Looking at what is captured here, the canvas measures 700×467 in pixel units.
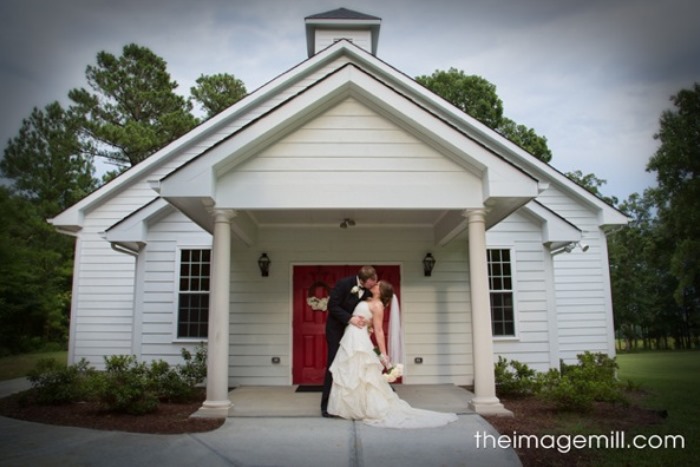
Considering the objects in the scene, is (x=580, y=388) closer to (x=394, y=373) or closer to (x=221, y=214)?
(x=394, y=373)

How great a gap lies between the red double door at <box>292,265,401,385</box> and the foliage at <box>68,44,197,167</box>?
1339cm

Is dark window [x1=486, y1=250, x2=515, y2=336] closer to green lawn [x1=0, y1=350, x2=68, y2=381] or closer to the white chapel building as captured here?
the white chapel building

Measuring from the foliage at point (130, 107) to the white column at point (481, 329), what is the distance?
53.7ft

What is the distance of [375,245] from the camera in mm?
9453

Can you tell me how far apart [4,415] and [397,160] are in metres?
6.50

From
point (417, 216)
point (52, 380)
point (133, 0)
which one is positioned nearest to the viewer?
point (133, 0)

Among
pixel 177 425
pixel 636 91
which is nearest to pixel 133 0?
pixel 177 425

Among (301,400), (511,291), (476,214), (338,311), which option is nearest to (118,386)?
(301,400)

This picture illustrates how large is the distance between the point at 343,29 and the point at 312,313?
873 cm

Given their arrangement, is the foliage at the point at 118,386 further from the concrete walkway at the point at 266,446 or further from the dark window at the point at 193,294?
the dark window at the point at 193,294

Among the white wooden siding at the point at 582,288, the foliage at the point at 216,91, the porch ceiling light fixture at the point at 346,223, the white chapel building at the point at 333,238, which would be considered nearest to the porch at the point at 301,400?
the white chapel building at the point at 333,238

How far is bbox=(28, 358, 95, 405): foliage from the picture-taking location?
774cm

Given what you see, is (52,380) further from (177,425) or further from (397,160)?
(397,160)

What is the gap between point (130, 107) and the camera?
74.0 ft
